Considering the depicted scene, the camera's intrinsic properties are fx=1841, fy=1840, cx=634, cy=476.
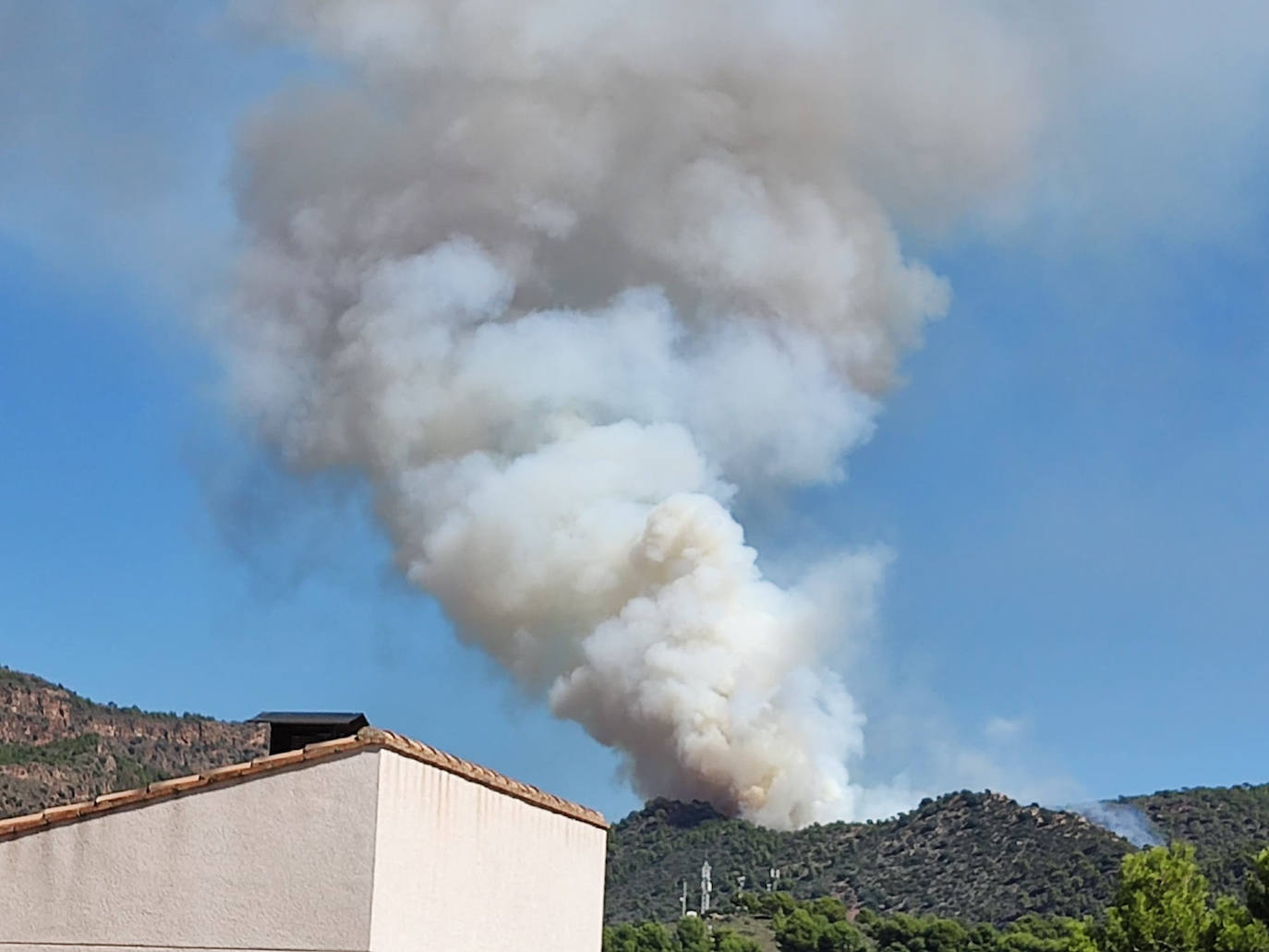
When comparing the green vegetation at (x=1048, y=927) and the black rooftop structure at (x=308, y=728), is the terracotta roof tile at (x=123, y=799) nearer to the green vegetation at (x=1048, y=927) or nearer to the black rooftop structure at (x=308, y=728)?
the black rooftop structure at (x=308, y=728)

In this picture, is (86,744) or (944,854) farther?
(944,854)

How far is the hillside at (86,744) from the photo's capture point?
86.5 metres

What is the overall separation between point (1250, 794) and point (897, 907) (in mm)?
31114

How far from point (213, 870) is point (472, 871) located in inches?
130

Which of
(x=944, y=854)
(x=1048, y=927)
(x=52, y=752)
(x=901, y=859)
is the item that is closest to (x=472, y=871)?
(x=52, y=752)

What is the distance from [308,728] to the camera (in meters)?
22.4

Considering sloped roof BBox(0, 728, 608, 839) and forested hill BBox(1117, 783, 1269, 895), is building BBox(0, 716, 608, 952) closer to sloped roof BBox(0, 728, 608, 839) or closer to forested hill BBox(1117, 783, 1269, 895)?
sloped roof BBox(0, 728, 608, 839)

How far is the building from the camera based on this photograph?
18156mm

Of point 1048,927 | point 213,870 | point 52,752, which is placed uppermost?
point 52,752

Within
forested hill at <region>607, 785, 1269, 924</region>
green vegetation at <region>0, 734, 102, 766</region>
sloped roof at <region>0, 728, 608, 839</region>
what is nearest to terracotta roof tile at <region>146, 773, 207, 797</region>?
sloped roof at <region>0, 728, 608, 839</region>

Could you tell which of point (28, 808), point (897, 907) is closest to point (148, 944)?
point (28, 808)

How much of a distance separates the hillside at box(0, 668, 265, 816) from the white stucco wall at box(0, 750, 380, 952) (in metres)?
62.5

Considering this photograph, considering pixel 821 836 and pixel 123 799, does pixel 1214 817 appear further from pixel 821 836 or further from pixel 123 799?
pixel 123 799

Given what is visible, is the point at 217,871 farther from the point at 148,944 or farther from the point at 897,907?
the point at 897,907
